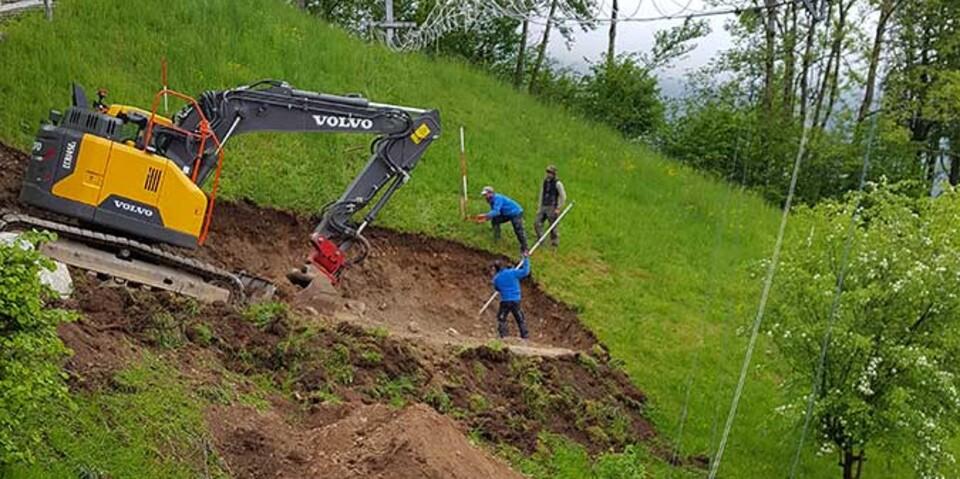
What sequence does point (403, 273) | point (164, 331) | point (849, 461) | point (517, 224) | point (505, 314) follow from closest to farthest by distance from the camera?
point (164, 331), point (849, 461), point (505, 314), point (403, 273), point (517, 224)

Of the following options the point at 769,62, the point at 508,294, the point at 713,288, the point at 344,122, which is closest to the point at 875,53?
the point at 769,62

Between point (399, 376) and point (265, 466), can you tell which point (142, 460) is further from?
point (399, 376)

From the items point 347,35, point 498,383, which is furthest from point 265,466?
point 347,35

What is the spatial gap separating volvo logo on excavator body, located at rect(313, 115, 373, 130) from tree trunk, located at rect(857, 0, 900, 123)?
2004 centimetres

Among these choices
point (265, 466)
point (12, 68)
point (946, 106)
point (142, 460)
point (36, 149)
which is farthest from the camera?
point (946, 106)

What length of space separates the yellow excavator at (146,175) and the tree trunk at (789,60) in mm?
21019

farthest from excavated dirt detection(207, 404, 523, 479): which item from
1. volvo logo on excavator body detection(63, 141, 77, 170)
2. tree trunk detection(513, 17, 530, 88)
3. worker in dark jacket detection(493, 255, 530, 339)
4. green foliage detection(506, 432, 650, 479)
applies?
tree trunk detection(513, 17, 530, 88)

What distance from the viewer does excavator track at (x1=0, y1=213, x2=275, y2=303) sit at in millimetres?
9992

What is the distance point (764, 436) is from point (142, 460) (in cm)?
914

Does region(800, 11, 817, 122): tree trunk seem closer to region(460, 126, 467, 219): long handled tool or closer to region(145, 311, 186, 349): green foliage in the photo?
region(460, 126, 467, 219): long handled tool

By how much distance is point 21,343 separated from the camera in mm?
5355

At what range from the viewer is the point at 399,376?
1024cm

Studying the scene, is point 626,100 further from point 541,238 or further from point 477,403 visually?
point 477,403

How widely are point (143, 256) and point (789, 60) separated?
949 inches
